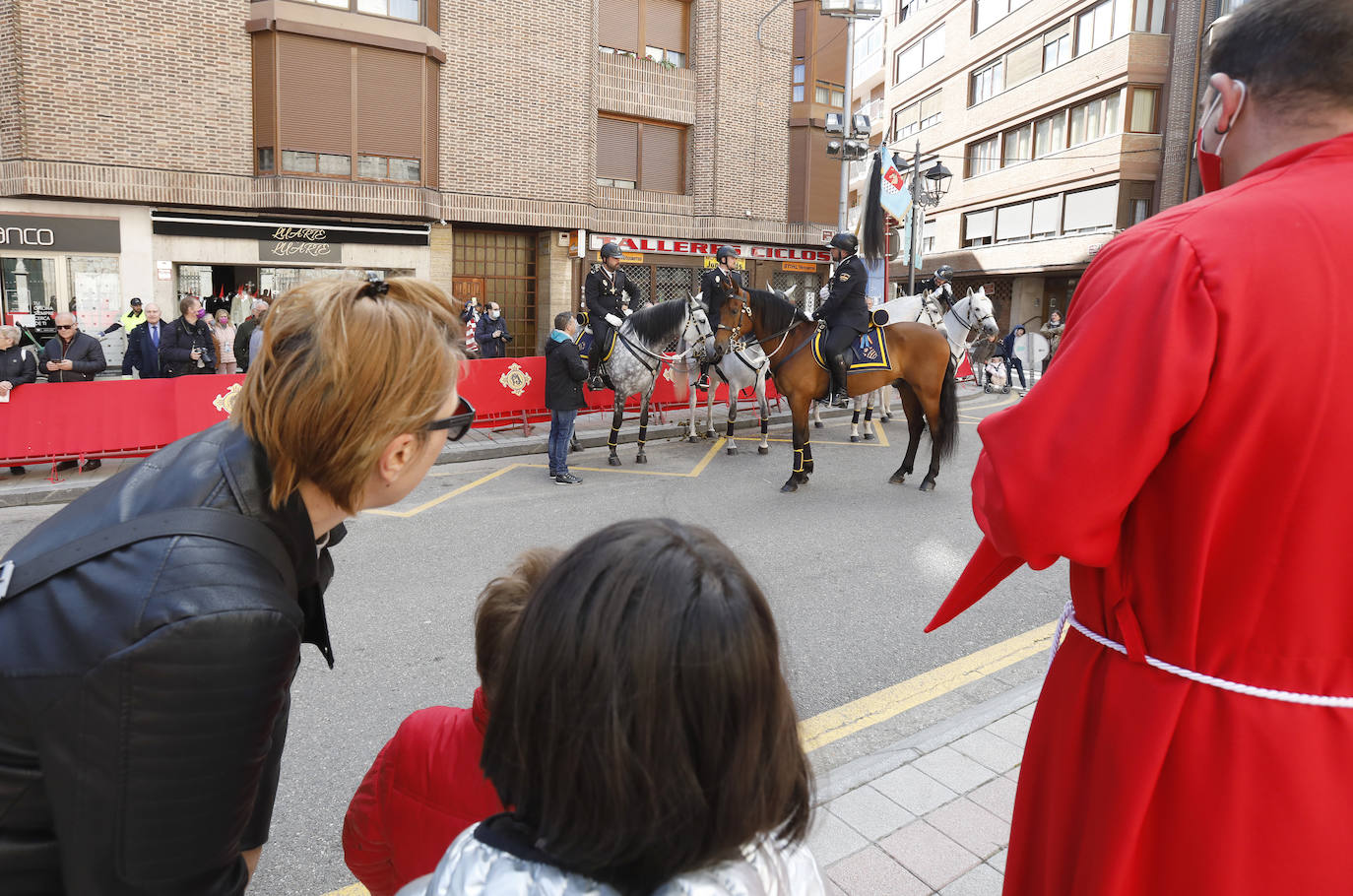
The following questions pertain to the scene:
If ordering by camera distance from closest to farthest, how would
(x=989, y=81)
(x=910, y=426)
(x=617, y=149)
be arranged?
(x=910, y=426) → (x=617, y=149) → (x=989, y=81)

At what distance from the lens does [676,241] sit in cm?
2323

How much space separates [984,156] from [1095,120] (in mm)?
6549

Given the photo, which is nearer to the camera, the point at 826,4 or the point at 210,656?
the point at 210,656

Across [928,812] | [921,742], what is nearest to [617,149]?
[921,742]

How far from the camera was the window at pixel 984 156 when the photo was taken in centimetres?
3734

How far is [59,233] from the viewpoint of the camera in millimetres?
16906

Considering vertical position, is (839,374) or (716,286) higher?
(716,286)

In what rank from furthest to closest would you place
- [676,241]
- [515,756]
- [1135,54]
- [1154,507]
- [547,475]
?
[1135,54] < [676,241] < [547,475] < [1154,507] < [515,756]

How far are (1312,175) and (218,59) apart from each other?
67.2 feet

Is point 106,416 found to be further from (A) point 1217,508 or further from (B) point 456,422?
(A) point 1217,508

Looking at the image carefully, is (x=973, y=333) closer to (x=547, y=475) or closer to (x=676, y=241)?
Result: (x=547, y=475)

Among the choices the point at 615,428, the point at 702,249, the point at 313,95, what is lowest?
the point at 615,428

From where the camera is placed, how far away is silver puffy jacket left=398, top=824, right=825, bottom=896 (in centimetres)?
106

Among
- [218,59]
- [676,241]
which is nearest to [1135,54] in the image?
[676,241]
